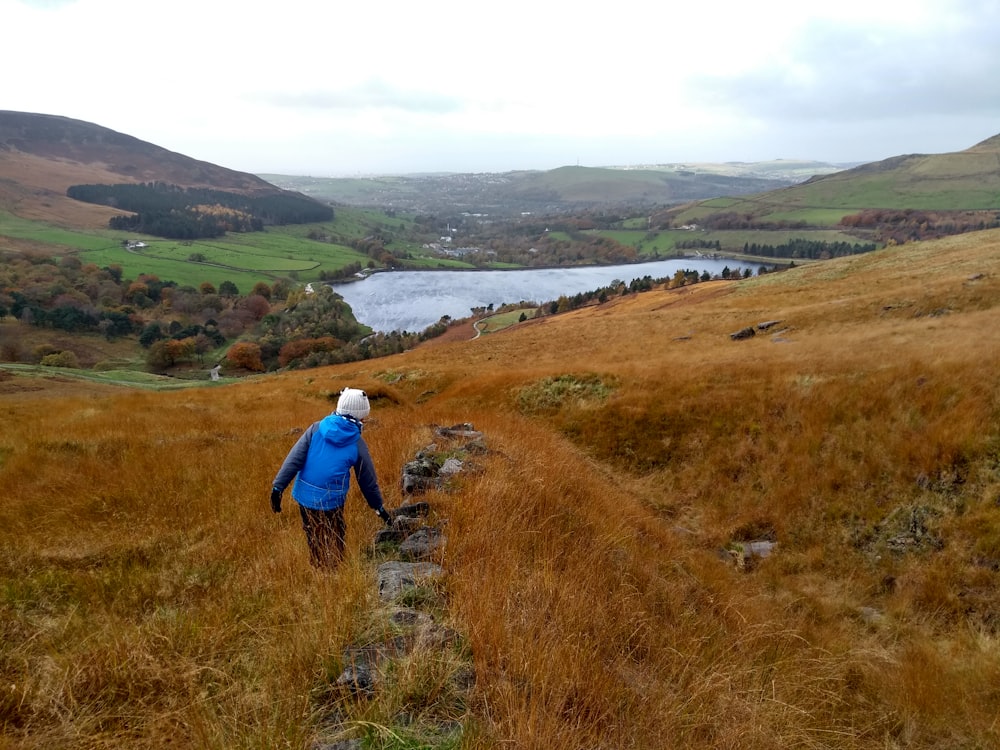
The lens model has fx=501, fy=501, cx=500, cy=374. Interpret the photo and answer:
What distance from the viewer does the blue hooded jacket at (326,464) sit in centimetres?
472

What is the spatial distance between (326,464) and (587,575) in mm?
2651

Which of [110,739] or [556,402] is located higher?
[110,739]

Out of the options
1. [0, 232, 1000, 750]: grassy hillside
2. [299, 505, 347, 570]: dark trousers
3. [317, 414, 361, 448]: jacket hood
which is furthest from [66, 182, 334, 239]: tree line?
[299, 505, 347, 570]: dark trousers

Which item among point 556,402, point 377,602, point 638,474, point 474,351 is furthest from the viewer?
point 474,351

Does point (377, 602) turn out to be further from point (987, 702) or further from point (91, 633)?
point (987, 702)

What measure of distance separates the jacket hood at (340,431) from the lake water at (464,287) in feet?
314

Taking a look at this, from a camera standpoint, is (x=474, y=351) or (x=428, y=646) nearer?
(x=428, y=646)

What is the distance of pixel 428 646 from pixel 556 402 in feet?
44.1

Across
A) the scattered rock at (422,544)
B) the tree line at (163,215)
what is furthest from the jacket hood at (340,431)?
the tree line at (163,215)

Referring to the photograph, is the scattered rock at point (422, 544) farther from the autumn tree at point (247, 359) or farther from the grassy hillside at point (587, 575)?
the autumn tree at point (247, 359)

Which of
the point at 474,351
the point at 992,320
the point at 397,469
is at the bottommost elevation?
the point at 474,351

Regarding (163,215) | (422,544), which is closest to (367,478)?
(422,544)

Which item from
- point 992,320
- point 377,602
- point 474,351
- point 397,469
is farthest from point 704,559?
point 474,351

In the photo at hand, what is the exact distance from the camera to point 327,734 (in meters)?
2.54
